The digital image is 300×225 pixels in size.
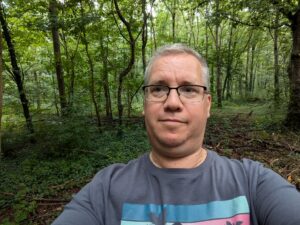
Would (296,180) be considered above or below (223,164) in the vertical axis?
below

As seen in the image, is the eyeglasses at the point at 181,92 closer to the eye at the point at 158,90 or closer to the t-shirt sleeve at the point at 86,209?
the eye at the point at 158,90

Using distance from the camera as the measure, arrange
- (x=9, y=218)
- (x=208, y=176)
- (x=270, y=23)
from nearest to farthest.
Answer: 1. (x=208, y=176)
2. (x=9, y=218)
3. (x=270, y=23)

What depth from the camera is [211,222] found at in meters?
1.43

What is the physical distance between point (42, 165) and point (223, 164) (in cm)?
706

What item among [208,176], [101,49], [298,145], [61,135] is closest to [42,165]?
[61,135]

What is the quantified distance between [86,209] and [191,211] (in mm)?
575

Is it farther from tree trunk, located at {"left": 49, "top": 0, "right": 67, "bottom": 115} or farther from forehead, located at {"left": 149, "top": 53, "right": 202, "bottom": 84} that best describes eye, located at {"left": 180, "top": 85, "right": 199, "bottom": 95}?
tree trunk, located at {"left": 49, "top": 0, "right": 67, "bottom": 115}

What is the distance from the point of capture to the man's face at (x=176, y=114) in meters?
1.66

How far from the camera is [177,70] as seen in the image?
1.73m

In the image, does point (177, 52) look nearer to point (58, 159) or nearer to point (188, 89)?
point (188, 89)

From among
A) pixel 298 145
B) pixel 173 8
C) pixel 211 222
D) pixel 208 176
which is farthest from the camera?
pixel 173 8

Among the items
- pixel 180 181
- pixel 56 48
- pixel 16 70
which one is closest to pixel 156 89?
pixel 180 181

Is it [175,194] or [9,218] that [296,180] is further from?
[9,218]

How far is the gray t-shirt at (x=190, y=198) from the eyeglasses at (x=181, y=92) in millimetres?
390
